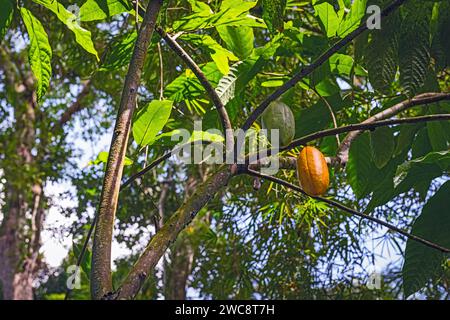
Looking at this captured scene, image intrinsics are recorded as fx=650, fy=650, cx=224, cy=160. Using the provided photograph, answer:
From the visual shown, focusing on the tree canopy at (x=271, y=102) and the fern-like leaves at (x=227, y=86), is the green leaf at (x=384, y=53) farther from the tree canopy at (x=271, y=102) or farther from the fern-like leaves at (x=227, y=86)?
the fern-like leaves at (x=227, y=86)

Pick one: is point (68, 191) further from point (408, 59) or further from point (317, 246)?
point (408, 59)

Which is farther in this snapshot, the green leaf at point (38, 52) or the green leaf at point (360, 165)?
the green leaf at point (360, 165)

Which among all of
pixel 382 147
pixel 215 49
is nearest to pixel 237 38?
pixel 215 49

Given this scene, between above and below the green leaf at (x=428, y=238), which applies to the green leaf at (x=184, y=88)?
above

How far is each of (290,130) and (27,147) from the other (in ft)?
7.53

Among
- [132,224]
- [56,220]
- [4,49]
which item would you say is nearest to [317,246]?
[132,224]

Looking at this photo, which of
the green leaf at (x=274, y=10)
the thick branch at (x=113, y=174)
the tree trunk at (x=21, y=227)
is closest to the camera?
the thick branch at (x=113, y=174)

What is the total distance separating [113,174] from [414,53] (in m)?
0.23

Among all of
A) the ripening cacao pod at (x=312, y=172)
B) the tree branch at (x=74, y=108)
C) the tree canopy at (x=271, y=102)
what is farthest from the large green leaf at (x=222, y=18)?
the tree branch at (x=74, y=108)

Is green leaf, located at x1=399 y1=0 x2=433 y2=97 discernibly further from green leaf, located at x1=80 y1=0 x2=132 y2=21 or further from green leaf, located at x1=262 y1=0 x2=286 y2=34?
green leaf, located at x1=80 y1=0 x2=132 y2=21

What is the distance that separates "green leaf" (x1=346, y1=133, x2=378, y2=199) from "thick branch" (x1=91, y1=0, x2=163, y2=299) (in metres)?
0.24

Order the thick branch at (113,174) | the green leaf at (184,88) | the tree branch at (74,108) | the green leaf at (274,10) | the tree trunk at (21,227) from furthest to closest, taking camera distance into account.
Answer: the tree branch at (74,108) → the tree trunk at (21,227) → the green leaf at (184,88) → the green leaf at (274,10) → the thick branch at (113,174)

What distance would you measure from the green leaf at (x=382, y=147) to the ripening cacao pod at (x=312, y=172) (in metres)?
0.08

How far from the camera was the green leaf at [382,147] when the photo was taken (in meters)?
0.49
